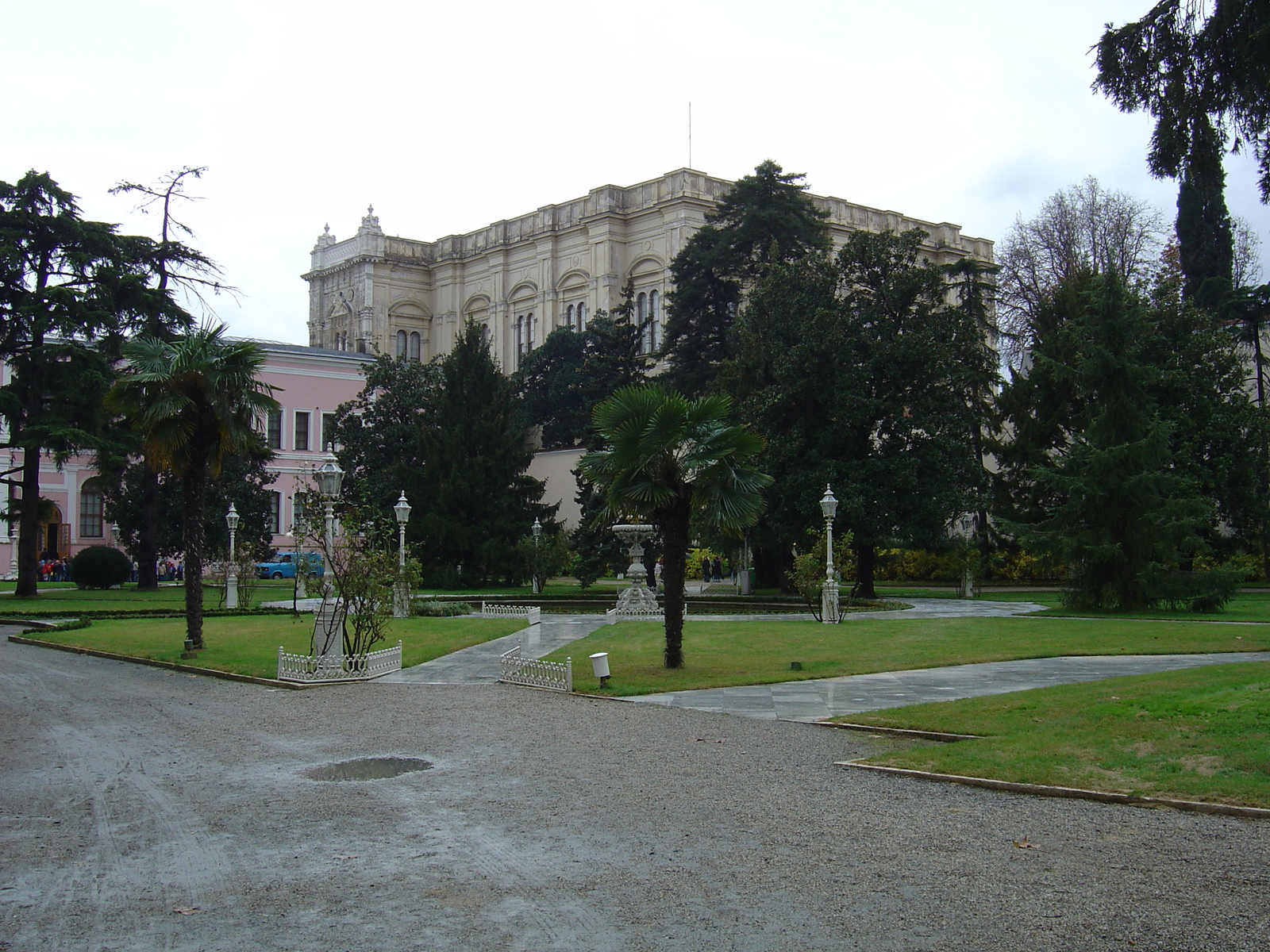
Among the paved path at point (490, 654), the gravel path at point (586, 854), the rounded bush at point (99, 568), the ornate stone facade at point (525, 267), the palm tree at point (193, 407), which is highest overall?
the ornate stone facade at point (525, 267)

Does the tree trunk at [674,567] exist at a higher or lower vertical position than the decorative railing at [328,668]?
higher

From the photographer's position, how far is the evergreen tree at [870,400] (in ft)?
106

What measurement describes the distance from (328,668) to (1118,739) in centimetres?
1075

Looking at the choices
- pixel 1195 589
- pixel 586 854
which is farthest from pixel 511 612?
pixel 586 854

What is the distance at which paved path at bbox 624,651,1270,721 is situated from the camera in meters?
12.4

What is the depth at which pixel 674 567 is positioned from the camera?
15836 millimetres

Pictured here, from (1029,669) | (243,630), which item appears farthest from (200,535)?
(1029,669)

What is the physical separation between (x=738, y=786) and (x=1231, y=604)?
24.8 metres

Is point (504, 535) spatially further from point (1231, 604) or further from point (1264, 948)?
point (1264, 948)

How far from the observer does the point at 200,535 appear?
63.7ft

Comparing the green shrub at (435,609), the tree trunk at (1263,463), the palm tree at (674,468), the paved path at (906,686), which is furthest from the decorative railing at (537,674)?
the tree trunk at (1263,463)

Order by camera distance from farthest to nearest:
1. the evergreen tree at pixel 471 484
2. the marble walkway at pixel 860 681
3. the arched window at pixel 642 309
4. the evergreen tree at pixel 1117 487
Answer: the arched window at pixel 642 309 < the evergreen tree at pixel 471 484 < the evergreen tree at pixel 1117 487 < the marble walkway at pixel 860 681

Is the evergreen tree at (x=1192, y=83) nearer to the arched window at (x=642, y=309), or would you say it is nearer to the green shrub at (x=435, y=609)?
the green shrub at (x=435, y=609)

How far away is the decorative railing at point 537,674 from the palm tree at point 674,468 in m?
1.84
